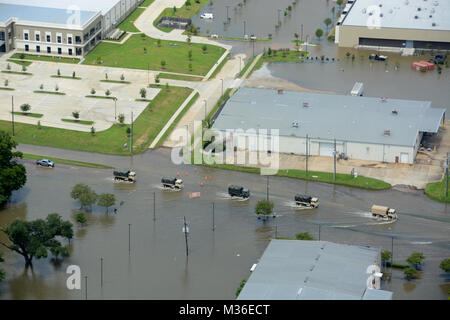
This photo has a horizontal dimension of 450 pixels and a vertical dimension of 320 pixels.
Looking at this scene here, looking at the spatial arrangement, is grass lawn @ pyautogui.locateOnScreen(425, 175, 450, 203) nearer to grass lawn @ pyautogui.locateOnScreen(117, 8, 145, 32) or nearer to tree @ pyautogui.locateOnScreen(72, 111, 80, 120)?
tree @ pyautogui.locateOnScreen(72, 111, 80, 120)

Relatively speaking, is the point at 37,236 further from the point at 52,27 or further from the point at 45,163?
the point at 52,27

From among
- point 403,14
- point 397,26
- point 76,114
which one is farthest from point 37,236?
point 403,14

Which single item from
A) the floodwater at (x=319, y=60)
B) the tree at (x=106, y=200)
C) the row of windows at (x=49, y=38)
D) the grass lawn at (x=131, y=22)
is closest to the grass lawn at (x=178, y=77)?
the floodwater at (x=319, y=60)

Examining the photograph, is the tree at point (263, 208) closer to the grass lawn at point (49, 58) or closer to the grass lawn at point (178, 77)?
the grass lawn at point (178, 77)

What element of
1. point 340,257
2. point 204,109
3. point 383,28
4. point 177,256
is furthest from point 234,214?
point 383,28
